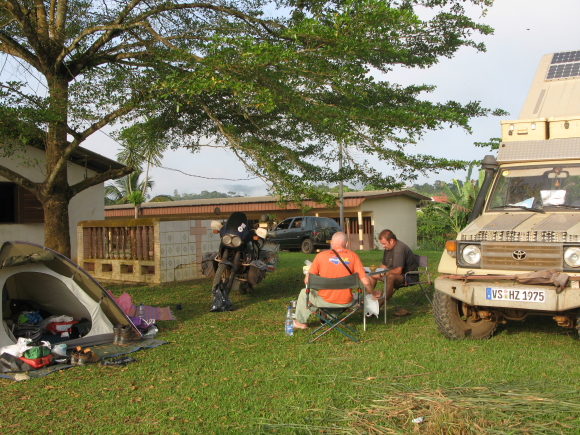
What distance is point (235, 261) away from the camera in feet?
29.8

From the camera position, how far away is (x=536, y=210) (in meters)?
6.29

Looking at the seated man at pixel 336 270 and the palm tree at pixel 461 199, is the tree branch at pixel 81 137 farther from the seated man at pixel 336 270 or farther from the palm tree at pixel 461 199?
the palm tree at pixel 461 199

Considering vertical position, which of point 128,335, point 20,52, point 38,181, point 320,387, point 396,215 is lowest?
point 320,387

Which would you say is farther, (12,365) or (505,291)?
(505,291)

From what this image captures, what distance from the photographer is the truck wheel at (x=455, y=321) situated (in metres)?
6.32

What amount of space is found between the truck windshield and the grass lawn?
1573 mm

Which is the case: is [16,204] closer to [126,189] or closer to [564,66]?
[564,66]

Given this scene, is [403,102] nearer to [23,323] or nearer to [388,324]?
[388,324]

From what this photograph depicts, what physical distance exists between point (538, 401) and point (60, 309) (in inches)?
242

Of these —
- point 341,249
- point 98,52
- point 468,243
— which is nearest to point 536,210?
point 468,243

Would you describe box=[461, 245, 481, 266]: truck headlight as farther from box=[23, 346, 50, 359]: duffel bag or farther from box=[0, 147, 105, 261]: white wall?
box=[0, 147, 105, 261]: white wall

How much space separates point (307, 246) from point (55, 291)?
16.4 m

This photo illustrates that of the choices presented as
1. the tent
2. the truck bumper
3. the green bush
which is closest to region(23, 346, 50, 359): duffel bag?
the tent

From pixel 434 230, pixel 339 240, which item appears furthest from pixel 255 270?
pixel 434 230
